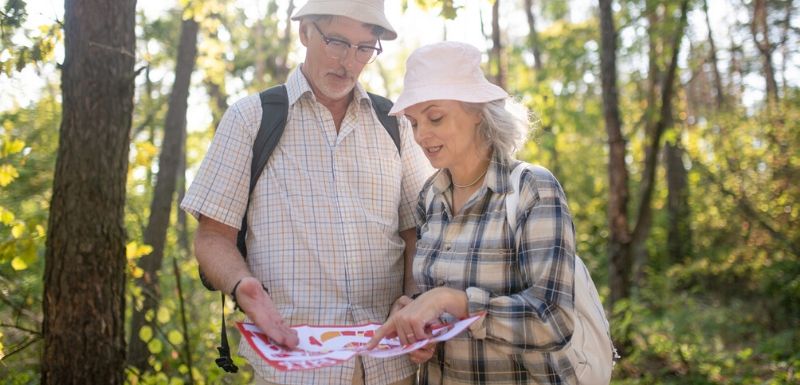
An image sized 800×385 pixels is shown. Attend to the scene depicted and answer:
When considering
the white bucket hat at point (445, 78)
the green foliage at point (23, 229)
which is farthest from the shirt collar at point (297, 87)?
the green foliage at point (23, 229)

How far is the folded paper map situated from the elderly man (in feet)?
0.18

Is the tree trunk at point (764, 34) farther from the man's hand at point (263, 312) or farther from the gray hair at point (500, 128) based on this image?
the man's hand at point (263, 312)

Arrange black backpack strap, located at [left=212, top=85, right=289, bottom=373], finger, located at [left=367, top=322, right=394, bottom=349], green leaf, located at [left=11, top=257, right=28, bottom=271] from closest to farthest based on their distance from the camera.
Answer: finger, located at [left=367, top=322, right=394, bottom=349], black backpack strap, located at [left=212, top=85, right=289, bottom=373], green leaf, located at [left=11, top=257, right=28, bottom=271]

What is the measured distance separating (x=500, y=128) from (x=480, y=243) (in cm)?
40

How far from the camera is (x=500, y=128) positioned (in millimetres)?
2545

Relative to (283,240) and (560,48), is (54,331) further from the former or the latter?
(560,48)

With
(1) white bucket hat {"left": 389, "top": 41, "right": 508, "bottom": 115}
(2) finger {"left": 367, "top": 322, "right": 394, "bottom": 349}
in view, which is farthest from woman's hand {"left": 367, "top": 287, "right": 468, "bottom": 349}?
(1) white bucket hat {"left": 389, "top": 41, "right": 508, "bottom": 115}

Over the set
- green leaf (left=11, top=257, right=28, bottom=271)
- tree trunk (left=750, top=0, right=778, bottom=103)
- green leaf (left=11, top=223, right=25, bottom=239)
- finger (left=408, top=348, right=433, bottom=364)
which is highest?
tree trunk (left=750, top=0, right=778, bottom=103)

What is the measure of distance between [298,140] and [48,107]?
255 inches

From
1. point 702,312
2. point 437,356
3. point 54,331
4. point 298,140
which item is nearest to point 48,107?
point 54,331

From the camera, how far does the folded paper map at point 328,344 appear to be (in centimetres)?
220

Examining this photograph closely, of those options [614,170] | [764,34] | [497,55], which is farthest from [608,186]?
[764,34]

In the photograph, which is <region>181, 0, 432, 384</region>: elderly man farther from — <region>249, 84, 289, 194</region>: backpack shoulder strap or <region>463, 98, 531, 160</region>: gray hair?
<region>463, 98, 531, 160</region>: gray hair

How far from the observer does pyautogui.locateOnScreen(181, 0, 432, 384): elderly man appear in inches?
104
